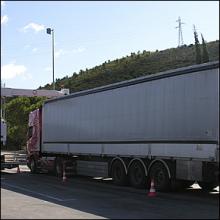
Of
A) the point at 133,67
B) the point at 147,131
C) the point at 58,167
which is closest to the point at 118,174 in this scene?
the point at 147,131

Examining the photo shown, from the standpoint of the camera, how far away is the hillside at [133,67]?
8450cm

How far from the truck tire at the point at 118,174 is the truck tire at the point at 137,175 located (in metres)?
0.34

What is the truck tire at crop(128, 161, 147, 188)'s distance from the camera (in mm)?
18062

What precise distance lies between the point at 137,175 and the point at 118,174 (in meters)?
1.31

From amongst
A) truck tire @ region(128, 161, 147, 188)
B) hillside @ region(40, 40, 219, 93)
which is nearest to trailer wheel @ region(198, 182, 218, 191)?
truck tire @ region(128, 161, 147, 188)

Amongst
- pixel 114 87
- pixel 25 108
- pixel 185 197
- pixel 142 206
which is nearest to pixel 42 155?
pixel 114 87

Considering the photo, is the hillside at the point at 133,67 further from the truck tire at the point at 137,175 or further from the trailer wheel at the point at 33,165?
the truck tire at the point at 137,175

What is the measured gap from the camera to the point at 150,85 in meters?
17.8

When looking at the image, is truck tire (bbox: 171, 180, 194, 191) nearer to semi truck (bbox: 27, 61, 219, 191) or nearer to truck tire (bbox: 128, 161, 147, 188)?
semi truck (bbox: 27, 61, 219, 191)

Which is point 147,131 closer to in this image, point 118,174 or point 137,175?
point 137,175

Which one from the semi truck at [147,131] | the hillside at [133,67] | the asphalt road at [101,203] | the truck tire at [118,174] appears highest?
the hillside at [133,67]

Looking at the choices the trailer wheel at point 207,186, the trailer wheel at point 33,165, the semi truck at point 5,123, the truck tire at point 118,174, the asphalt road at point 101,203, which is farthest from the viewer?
the trailer wheel at point 33,165

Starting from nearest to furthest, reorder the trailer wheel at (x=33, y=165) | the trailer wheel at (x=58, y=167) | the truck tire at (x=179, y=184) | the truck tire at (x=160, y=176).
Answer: the truck tire at (x=179, y=184) < the truck tire at (x=160, y=176) < the trailer wheel at (x=58, y=167) < the trailer wheel at (x=33, y=165)

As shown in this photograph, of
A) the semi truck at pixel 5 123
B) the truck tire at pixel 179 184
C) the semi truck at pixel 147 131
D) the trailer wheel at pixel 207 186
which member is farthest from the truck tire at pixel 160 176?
the semi truck at pixel 5 123
